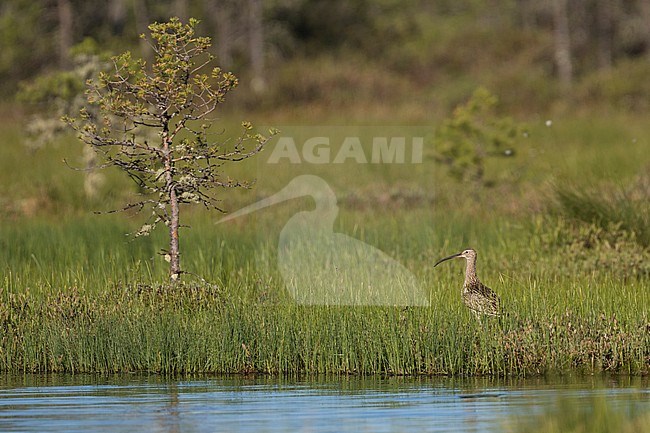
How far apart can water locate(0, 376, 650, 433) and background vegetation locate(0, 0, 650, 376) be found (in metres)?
0.37

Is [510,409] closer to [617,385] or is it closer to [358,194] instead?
[617,385]

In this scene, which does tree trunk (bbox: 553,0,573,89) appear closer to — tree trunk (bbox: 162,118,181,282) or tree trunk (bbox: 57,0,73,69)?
tree trunk (bbox: 57,0,73,69)

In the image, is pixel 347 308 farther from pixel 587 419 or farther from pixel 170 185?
pixel 587 419

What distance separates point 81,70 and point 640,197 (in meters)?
8.88

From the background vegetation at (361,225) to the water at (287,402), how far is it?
369 millimetres

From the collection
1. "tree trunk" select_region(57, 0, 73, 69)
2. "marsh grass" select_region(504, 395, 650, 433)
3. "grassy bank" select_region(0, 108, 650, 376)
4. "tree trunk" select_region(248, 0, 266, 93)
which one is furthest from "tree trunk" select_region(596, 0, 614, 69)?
"marsh grass" select_region(504, 395, 650, 433)

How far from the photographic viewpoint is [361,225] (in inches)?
676

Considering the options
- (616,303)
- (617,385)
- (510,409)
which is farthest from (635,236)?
(510,409)

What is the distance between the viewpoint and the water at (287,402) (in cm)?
844

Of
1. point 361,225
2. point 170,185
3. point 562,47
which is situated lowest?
point 170,185

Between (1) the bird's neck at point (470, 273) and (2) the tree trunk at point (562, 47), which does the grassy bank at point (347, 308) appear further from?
(2) the tree trunk at point (562, 47)

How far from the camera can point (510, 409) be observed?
892cm

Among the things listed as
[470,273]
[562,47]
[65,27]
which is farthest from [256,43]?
[470,273]

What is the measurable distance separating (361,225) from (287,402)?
7.96 metres
